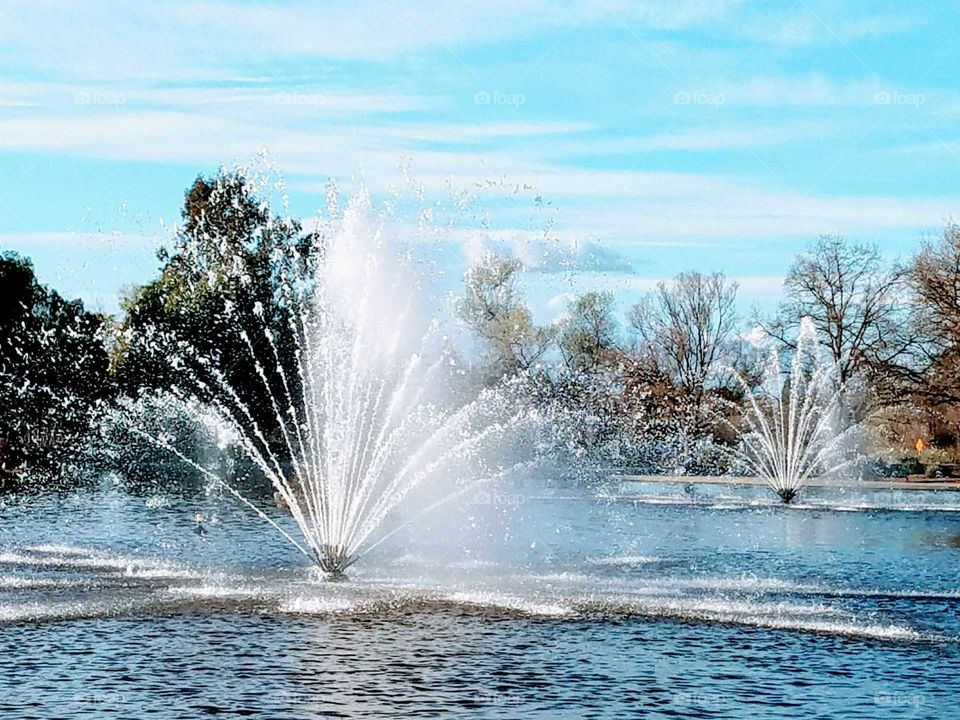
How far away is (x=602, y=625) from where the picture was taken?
16922 millimetres

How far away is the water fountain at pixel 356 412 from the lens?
23.0 meters

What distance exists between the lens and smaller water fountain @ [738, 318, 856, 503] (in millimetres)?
45281

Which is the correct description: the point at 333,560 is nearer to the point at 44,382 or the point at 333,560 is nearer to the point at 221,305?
the point at 221,305

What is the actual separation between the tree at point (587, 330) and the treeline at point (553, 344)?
0.10 m

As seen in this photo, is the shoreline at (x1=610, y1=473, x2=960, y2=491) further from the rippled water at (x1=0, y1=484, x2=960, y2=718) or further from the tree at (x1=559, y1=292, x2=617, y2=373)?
the tree at (x1=559, y1=292, x2=617, y2=373)

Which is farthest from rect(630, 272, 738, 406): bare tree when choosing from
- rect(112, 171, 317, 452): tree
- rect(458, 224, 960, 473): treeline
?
rect(112, 171, 317, 452): tree

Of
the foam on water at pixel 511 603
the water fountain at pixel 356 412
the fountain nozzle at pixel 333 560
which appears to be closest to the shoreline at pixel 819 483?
the water fountain at pixel 356 412

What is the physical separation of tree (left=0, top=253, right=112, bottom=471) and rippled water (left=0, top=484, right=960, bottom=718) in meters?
27.3

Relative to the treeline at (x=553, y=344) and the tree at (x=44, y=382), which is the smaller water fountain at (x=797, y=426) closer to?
the treeline at (x=553, y=344)

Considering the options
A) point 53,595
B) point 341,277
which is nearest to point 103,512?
point 341,277

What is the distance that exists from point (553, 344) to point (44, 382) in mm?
30380

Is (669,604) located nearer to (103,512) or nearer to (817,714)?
(817,714)

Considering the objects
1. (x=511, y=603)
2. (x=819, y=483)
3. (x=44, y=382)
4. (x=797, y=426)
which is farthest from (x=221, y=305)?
(x=511, y=603)

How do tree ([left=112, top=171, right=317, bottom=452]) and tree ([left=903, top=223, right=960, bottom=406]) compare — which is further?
tree ([left=903, top=223, right=960, bottom=406])
